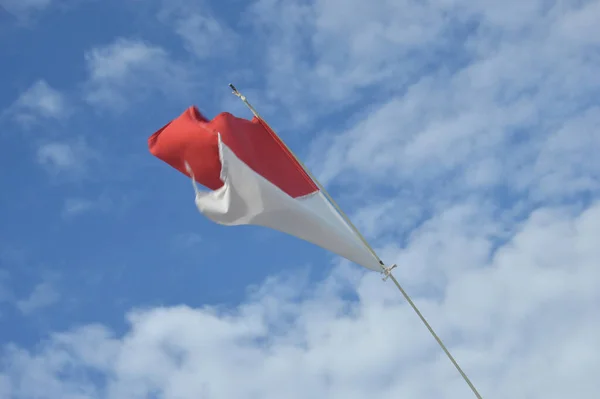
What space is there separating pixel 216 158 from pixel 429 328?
940cm

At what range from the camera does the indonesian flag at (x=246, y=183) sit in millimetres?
29422

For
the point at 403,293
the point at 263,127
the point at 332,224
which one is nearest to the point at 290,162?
the point at 263,127

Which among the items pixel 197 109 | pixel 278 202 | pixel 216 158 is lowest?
pixel 278 202

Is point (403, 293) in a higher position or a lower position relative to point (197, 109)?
lower

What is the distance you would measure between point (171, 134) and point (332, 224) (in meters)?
6.64

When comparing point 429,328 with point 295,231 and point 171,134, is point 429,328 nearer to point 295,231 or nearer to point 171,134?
point 295,231

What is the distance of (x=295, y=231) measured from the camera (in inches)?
1171

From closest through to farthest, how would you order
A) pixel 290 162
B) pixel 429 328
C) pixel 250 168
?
pixel 429 328, pixel 250 168, pixel 290 162

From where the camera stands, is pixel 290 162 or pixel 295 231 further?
pixel 290 162

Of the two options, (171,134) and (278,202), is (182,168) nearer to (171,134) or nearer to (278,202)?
(171,134)

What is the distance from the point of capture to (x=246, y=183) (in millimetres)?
29422

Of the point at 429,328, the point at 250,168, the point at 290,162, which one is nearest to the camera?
the point at 429,328

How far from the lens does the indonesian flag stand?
96.5 feet

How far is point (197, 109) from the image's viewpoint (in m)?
31.4
